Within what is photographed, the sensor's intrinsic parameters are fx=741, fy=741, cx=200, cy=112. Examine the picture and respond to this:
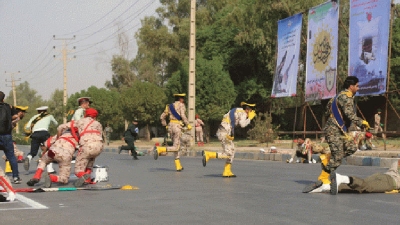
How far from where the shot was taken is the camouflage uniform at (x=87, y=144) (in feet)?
42.2

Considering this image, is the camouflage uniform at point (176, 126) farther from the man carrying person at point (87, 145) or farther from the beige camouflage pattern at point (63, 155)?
the beige camouflage pattern at point (63, 155)

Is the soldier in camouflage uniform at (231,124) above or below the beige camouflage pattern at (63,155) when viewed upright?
above

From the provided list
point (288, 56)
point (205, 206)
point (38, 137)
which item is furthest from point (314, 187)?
point (288, 56)

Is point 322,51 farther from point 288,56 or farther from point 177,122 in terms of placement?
point 177,122

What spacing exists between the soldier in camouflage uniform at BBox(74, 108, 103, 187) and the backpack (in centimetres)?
166

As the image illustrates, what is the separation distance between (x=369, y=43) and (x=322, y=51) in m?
4.08

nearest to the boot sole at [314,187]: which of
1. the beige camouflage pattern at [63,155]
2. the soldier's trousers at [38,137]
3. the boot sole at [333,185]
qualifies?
the boot sole at [333,185]

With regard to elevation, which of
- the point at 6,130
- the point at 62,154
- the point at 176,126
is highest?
the point at 176,126

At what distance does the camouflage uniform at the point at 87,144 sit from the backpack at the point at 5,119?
167cm

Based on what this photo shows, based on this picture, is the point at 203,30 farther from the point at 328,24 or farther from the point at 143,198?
the point at 143,198

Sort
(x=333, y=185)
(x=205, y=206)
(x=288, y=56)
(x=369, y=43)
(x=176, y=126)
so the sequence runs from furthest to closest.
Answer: (x=288, y=56) → (x=369, y=43) → (x=176, y=126) → (x=333, y=185) → (x=205, y=206)

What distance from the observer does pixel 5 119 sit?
13969mm

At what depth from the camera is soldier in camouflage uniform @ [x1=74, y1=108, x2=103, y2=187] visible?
1285 cm

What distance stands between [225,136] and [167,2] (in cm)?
5668
